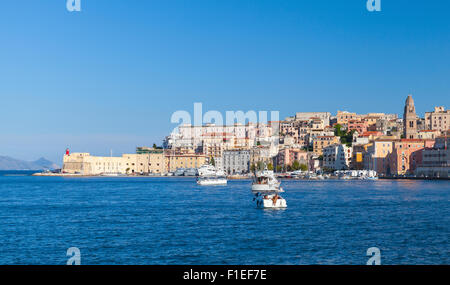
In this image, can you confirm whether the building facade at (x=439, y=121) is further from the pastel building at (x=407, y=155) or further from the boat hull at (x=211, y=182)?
the boat hull at (x=211, y=182)

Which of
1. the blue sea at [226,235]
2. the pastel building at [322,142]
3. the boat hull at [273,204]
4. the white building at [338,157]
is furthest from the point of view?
the pastel building at [322,142]

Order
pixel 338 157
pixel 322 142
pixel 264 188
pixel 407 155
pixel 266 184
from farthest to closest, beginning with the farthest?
1. pixel 322 142
2. pixel 338 157
3. pixel 407 155
4. pixel 266 184
5. pixel 264 188

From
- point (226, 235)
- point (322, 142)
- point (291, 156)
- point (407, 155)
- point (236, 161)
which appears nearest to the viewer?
point (226, 235)

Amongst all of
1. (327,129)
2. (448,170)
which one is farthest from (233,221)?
(327,129)

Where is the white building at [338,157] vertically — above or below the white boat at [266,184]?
above

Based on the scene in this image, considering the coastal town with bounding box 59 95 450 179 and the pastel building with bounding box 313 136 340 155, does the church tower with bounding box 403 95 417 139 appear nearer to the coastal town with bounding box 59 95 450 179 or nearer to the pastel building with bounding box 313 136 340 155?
the coastal town with bounding box 59 95 450 179

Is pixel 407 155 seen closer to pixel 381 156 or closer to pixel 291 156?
pixel 381 156

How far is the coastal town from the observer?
81000 millimetres

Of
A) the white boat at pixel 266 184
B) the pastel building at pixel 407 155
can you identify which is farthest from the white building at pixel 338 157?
the white boat at pixel 266 184

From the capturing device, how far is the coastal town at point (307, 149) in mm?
81000

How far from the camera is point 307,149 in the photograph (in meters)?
104

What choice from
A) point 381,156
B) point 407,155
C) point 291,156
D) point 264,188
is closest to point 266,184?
point 264,188
